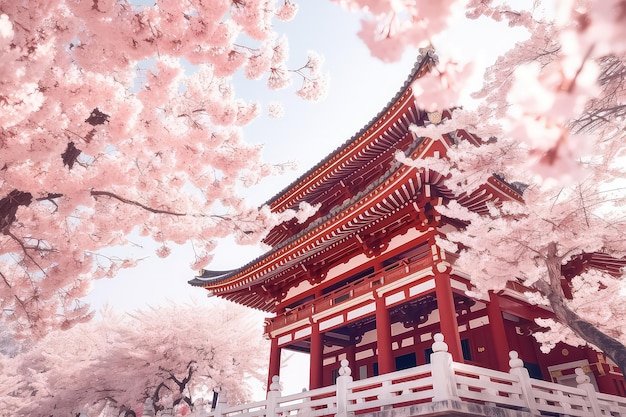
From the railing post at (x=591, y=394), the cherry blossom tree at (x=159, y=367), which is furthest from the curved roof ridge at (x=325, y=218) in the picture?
the cherry blossom tree at (x=159, y=367)

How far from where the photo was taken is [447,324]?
8125 mm

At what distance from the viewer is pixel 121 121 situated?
5.40 meters

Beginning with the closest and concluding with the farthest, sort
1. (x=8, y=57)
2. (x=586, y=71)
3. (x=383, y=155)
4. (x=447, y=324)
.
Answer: (x=586, y=71) → (x=8, y=57) → (x=447, y=324) → (x=383, y=155)

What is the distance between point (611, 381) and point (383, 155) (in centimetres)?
862

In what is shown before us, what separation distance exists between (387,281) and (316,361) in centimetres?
333

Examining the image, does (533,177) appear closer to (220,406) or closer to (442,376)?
(442,376)

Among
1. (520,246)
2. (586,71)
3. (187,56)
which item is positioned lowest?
(586,71)

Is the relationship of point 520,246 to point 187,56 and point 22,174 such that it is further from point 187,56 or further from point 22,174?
point 22,174

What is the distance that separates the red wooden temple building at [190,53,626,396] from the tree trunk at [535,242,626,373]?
1.72 metres

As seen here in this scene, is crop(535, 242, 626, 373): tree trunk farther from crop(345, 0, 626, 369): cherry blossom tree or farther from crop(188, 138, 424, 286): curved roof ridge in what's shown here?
crop(188, 138, 424, 286): curved roof ridge

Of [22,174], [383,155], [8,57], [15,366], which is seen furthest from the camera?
[15,366]

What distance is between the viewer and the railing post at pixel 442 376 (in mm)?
6102

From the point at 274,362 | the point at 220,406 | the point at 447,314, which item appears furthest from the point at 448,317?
the point at 220,406

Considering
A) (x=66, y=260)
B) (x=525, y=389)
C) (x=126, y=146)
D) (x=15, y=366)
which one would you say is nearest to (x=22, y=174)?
(x=126, y=146)
